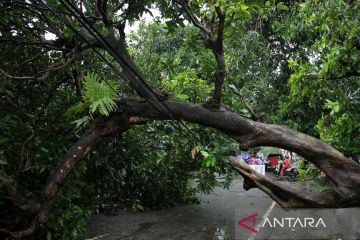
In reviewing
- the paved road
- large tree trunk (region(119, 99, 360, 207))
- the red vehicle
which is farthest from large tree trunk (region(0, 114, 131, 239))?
the red vehicle

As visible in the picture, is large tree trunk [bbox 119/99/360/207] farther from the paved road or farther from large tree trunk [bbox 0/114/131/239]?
the paved road

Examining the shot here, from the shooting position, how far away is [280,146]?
5070 mm

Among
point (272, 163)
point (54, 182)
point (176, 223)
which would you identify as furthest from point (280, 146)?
point (272, 163)

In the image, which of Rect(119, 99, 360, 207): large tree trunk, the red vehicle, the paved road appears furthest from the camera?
the red vehicle

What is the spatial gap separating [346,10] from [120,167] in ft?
17.0

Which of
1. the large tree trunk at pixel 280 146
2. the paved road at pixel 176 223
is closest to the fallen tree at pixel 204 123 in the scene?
the large tree trunk at pixel 280 146

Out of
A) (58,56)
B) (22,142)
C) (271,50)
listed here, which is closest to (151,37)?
(271,50)

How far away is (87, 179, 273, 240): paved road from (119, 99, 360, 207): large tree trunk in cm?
228

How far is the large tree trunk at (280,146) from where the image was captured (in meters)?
4.53

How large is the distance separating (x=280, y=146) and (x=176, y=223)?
12.0 ft

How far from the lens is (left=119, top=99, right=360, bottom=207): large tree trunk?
4527 millimetres

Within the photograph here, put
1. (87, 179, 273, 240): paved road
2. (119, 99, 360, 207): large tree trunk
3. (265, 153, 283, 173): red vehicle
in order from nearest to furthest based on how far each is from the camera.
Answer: (119, 99, 360, 207): large tree trunk < (87, 179, 273, 240): paved road < (265, 153, 283, 173): red vehicle

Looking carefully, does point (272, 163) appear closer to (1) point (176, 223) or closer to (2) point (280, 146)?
(1) point (176, 223)

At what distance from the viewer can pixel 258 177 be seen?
486 cm
